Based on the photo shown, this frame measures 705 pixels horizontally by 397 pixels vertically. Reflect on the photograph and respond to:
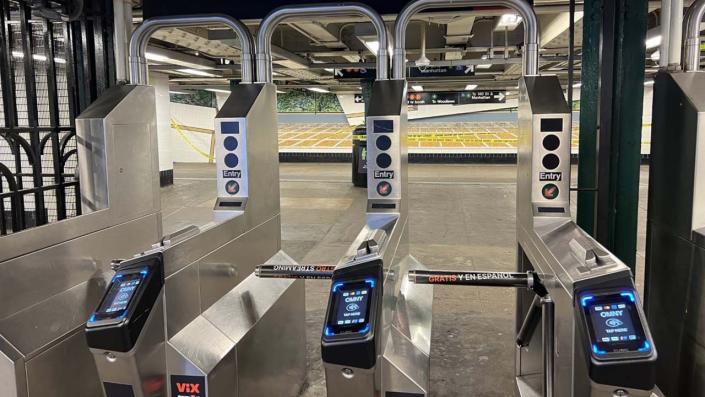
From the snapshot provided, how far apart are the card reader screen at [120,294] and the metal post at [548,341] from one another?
4.10 feet

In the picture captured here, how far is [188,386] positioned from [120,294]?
0.43 metres

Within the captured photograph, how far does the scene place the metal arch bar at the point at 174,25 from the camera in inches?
99.2

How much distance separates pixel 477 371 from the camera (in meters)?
3.10

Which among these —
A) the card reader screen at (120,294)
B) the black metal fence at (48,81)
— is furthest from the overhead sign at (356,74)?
the card reader screen at (120,294)

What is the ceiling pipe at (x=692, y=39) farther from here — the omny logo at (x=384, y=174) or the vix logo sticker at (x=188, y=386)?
the vix logo sticker at (x=188, y=386)

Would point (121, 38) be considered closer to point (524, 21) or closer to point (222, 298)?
point (222, 298)

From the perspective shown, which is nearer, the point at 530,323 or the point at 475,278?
the point at 475,278

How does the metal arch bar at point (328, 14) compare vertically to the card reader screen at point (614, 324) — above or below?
above

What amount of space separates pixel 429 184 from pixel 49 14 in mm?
8378

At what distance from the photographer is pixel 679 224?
1.92m

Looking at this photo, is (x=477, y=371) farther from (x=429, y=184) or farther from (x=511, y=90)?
(x=511, y=90)

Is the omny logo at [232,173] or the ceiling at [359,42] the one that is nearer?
the omny logo at [232,173]

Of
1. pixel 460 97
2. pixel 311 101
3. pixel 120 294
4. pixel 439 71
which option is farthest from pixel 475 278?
pixel 311 101

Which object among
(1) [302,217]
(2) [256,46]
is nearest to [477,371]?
(2) [256,46]
